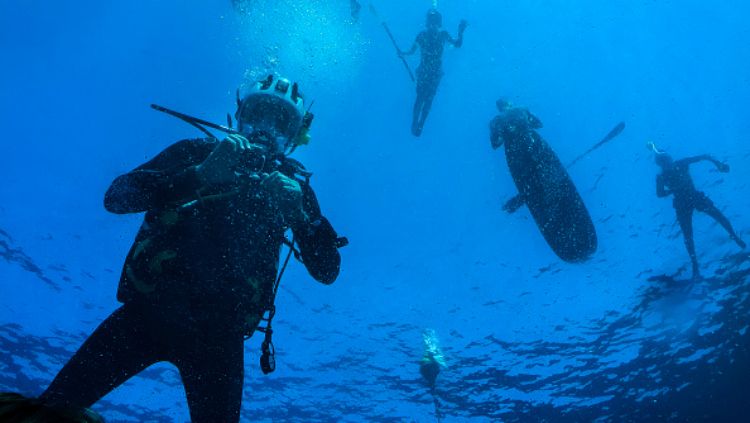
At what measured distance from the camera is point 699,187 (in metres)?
15.2

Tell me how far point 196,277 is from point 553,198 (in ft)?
26.9

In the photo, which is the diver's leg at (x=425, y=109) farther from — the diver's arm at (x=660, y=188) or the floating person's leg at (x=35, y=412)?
the floating person's leg at (x=35, y=412)

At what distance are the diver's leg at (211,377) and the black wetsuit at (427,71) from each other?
11.0m

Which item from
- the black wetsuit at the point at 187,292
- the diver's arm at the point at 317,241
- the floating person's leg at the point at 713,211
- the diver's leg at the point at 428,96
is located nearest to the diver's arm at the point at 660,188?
the floating person's leg at the point at 713,211

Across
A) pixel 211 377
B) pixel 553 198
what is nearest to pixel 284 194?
pixel 211 377

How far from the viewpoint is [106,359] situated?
3.32m

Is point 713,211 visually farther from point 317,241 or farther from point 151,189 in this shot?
point 151,189

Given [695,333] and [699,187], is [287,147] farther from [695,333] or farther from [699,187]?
[695,333]

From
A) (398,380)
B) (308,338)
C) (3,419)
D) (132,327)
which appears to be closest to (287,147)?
(132,327)

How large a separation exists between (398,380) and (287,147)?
61.7ft

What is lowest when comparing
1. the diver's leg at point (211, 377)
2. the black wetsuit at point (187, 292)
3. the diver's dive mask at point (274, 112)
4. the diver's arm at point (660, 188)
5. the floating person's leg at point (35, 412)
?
the floating person's leg at point (35, 412)

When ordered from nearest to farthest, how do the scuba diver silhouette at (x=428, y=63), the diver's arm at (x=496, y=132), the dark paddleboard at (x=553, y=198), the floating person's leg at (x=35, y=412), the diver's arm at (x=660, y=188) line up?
the floating person's leg at (x=35, y=412)
the dark paddleboard at (x=553, y=198)
the diver's arm at (x=496, y=132)
the diver's arm at (x=660, y=188)
the scuba diver silhouette at (x=428, y=63)

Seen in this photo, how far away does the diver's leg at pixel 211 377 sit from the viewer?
3400 millimetres

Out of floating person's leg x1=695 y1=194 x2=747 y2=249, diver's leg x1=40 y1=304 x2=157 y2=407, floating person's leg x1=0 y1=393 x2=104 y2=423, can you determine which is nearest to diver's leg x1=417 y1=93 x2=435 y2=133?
floating person's leg x1=695 y1=194 x2=747 y2=249
